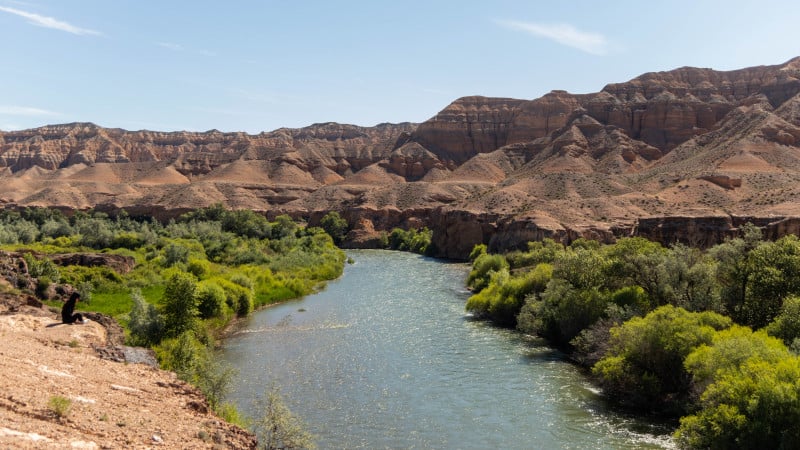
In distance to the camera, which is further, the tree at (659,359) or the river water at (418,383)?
the tree at (659,359)

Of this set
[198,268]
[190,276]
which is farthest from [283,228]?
[190,276]

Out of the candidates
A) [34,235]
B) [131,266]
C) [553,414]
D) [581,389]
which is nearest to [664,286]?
[581,389]

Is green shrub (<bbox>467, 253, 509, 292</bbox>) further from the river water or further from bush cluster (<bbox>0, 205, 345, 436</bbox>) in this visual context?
bush cluster (<bbox>0, 205, 345, 436</bbox>)

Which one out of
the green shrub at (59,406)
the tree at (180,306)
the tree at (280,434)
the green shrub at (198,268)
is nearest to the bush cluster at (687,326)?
the tree at (280,434)

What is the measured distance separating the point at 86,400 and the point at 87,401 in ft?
0.20

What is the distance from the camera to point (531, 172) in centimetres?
11594

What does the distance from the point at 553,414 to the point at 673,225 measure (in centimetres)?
3648

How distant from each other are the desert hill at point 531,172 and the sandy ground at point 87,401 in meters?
46.0

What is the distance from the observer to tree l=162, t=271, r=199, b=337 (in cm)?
2984

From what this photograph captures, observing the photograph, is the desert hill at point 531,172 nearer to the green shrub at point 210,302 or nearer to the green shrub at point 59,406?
the green shrub at point 210,302

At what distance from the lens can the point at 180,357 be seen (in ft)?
76.9

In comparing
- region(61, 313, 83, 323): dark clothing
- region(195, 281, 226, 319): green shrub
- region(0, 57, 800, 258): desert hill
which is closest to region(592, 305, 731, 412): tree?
region(61, 313, 83, 323): dark clothing

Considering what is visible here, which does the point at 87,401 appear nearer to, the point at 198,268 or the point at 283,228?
the point at 198,268

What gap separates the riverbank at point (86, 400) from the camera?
1224 centimetres
